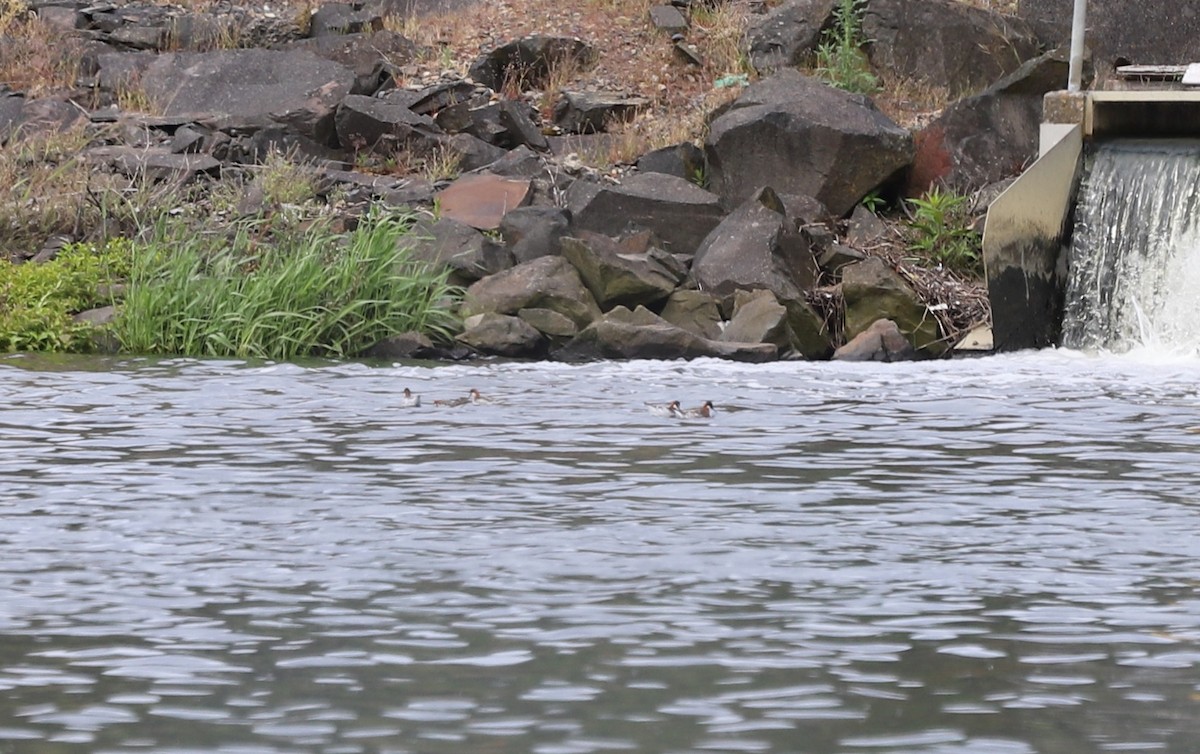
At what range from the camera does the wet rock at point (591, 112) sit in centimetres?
2038

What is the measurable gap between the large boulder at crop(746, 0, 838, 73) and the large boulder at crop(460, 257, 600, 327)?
6745 millimetres

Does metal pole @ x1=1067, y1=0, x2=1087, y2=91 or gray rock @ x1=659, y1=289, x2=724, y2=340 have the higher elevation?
metal pole @ x1=1067, y1=0, x2=1087, y2=91

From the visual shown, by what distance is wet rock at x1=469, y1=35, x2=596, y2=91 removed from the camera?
21531mm

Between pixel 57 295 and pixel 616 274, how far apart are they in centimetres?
455

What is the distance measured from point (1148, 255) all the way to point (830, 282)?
270 centimetres

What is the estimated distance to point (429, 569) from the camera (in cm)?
628

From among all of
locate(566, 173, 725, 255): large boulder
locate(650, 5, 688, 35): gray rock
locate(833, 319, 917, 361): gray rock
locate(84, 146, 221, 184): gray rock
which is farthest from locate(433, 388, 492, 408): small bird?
locate(650, 5, 688, 35): gray rock

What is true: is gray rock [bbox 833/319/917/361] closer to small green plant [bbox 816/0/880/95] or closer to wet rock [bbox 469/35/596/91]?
small green plant [bbox 816/0/880/95]

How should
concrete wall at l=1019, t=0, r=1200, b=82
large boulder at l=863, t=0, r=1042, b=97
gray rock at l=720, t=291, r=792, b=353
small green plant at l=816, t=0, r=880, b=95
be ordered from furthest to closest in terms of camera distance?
concrete wall at l=1019, t=0, r=1200, b=82, large boulder at l=863, t=0, r=1042, b=97, small green plant at l=816, t=0, r=880, b=95, gray rock at l=720, t=291, r=792, b=353

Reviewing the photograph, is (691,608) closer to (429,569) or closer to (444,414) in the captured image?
(429,569)

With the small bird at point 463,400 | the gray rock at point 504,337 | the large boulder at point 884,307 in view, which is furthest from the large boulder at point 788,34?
the small bird at point 463,400

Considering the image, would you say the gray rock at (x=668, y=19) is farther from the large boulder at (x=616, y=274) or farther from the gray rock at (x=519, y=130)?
the large boulder at (x=616, y=274)

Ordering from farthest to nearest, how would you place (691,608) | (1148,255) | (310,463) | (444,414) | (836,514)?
(1148,255)
(444,414)
(310,463)
(836,514)
(691,608)

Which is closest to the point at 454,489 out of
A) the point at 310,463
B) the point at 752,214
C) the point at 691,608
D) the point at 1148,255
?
the point at 310,463
